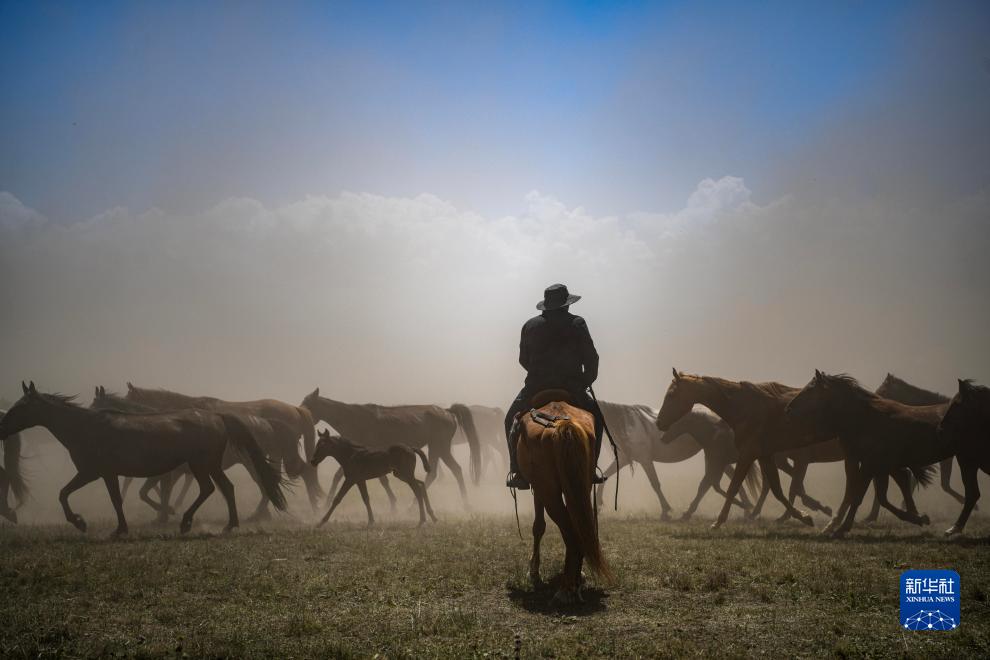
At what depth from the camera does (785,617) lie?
5961 mm

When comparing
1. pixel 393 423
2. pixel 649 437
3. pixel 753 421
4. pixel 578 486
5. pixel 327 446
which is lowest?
pixel 327 446

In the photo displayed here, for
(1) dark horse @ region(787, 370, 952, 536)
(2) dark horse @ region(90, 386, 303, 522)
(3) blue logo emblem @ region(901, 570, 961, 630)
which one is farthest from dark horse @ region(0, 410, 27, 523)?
(3) blue logo emblem @ region(901, 570, 961, 630)

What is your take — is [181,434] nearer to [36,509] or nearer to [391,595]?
[391,595]

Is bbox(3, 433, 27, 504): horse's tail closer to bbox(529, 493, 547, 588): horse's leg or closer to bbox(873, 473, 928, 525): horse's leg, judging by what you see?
bbox(529, 493, 547, 588): horse's leg

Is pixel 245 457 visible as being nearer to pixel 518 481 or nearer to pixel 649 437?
pixel 518 481

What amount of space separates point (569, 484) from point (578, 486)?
10 cm

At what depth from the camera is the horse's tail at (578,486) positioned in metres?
6.63

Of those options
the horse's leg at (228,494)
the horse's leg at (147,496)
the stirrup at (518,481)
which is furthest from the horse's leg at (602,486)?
the horse's leg at (147,496)

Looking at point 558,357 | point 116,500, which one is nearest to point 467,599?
point 558,357

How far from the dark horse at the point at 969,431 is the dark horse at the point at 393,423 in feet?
44.2

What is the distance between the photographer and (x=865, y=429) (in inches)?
449

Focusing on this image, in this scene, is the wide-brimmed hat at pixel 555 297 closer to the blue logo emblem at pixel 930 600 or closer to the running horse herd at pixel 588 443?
the running horse herd at pixel 588 443

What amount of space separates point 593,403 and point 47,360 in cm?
9602

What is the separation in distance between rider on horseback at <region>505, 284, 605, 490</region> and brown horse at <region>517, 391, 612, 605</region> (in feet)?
3.42
